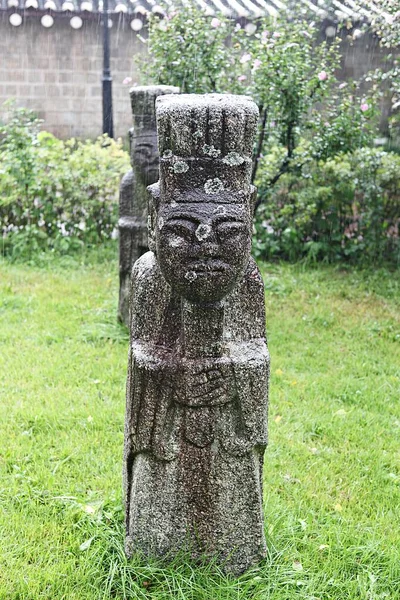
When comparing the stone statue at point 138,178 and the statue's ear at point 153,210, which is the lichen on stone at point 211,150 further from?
the stone statue at point 138,178

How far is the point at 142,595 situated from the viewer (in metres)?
2.98

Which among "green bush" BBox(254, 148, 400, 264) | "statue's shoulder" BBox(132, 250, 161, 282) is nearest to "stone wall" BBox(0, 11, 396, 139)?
"green bush" BBox(254, 148, 400, 264)

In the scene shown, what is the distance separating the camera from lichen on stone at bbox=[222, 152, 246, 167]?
2.54m

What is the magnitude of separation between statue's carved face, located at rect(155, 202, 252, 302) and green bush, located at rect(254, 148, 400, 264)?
19.3ft

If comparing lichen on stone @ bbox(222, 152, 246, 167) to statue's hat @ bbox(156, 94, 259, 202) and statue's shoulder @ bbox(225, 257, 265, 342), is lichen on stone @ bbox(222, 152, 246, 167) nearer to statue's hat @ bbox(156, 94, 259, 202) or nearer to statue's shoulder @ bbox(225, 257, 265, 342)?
statue's hat @ bbox(156, 94, 259, 202)

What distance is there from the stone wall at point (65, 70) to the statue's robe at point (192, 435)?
11691mm

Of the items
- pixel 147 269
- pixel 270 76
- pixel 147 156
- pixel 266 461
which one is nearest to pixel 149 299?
pixel 147 269

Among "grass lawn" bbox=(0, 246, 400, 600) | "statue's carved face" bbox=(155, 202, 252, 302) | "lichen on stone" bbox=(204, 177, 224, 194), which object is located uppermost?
"lichen on stone" bbox=(204, 177, 224, 194)

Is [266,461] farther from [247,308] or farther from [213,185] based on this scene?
[213,185]

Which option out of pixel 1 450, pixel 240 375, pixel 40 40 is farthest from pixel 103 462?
pixel 40 40

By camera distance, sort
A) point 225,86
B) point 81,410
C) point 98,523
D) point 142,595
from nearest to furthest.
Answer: point 142,595 → point 98,523 → point 81,410 → point 225,86

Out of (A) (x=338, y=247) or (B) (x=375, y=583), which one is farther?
(A) (x=338, y=247)

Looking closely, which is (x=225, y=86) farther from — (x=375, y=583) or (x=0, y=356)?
(x=375, y=583)

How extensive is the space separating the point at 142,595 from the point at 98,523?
52 centimetres
